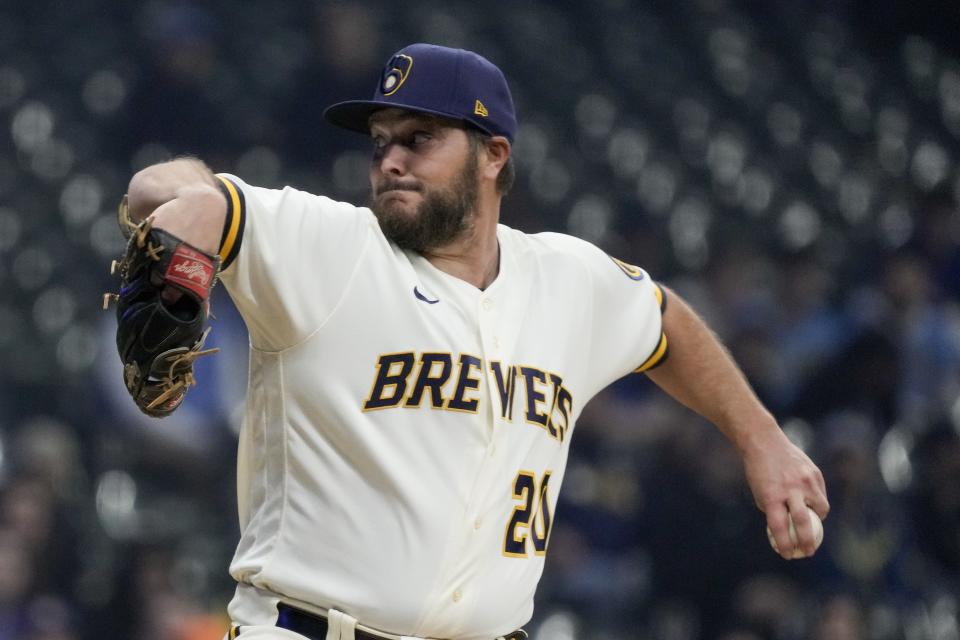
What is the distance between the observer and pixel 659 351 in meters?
2.86

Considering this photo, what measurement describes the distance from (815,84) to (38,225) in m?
4.29

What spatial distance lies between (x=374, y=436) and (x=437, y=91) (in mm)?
696

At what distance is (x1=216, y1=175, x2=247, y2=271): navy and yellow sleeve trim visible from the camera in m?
2.12

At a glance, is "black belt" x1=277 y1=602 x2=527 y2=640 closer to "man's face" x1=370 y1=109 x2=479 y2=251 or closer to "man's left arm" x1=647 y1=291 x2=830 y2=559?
"man's face" x1=370 y1=109 x2=479 y2=251

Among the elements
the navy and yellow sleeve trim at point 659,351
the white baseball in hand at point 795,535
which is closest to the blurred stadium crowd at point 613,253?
the navy and yellow sleeve trim at point 659,351

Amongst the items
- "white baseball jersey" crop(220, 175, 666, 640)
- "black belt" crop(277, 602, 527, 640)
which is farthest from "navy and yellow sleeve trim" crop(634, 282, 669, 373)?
"black belt" crop(277, 602, 527, 640)

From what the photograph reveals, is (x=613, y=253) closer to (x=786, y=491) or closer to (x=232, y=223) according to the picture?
(x=786, y=491)

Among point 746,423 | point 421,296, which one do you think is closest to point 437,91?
point 421,296

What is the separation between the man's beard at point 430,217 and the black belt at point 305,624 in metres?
0.69

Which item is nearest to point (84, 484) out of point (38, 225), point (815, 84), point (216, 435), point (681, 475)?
point (216, 435)

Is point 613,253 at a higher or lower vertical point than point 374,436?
higher

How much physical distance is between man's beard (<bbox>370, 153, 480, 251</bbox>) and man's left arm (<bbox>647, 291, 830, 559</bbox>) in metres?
0.57

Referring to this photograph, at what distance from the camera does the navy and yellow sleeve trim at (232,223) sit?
2121mm

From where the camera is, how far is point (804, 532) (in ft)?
8.41
